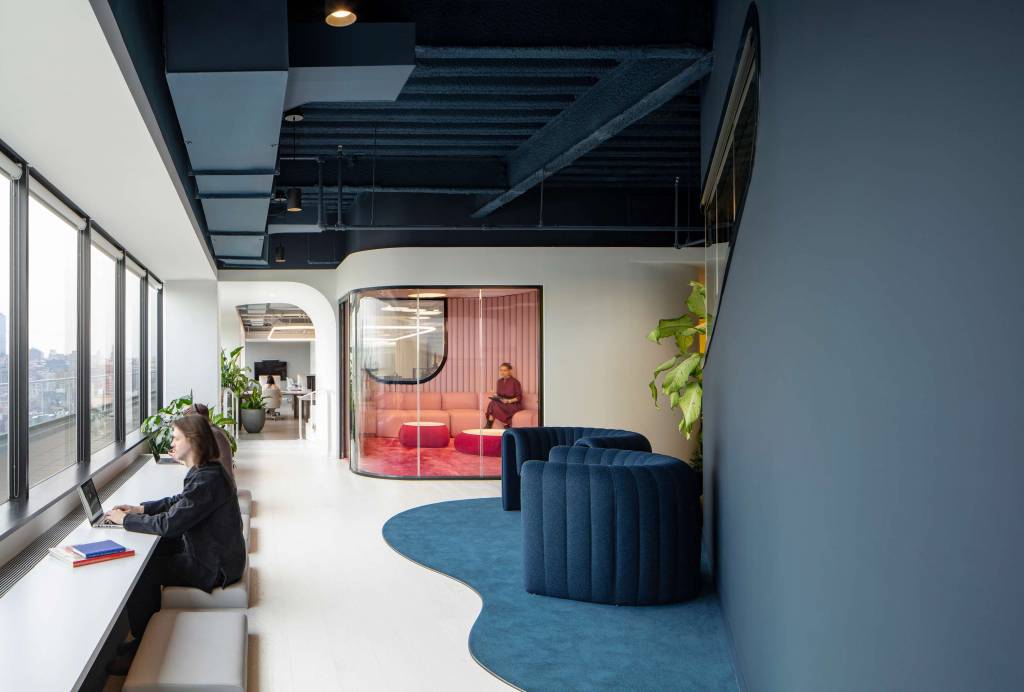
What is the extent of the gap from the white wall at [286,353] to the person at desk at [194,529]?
26.1 meters

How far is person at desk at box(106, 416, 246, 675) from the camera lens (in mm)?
4125

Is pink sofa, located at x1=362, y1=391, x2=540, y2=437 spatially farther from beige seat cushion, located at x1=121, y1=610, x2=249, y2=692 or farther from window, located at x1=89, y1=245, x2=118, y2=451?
beige seat cushion, located at x1=121, y1=610, x2=249, y2=692

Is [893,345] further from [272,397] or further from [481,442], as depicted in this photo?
[272,397]

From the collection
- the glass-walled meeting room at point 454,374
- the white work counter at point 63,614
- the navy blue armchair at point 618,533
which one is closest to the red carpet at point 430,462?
the glass-walled meeting room at point 454,374

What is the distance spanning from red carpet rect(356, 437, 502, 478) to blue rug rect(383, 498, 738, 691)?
3.97 meters

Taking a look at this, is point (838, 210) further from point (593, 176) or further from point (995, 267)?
point (593, 176)

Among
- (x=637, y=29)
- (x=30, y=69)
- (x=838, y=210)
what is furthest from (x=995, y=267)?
(x=637, y=29)

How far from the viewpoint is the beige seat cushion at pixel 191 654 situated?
314 centimetres

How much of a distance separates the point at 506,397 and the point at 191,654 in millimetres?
6925

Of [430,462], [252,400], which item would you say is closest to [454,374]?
[430,462]

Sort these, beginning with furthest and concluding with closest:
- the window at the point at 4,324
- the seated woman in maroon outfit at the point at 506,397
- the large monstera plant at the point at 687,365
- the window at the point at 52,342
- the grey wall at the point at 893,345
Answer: the seated woman in maroon outfit at the point at 506,397 < the large monstera plant at the point at 687,365 < the window at the point at 52,342 < the window at the point at 4,324 < the grey wall at the point at 893,345

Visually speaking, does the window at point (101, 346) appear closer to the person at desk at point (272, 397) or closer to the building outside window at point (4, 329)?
the building outside window at point (4, 329)

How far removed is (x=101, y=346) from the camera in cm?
751

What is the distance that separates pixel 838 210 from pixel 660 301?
26.4 ft
